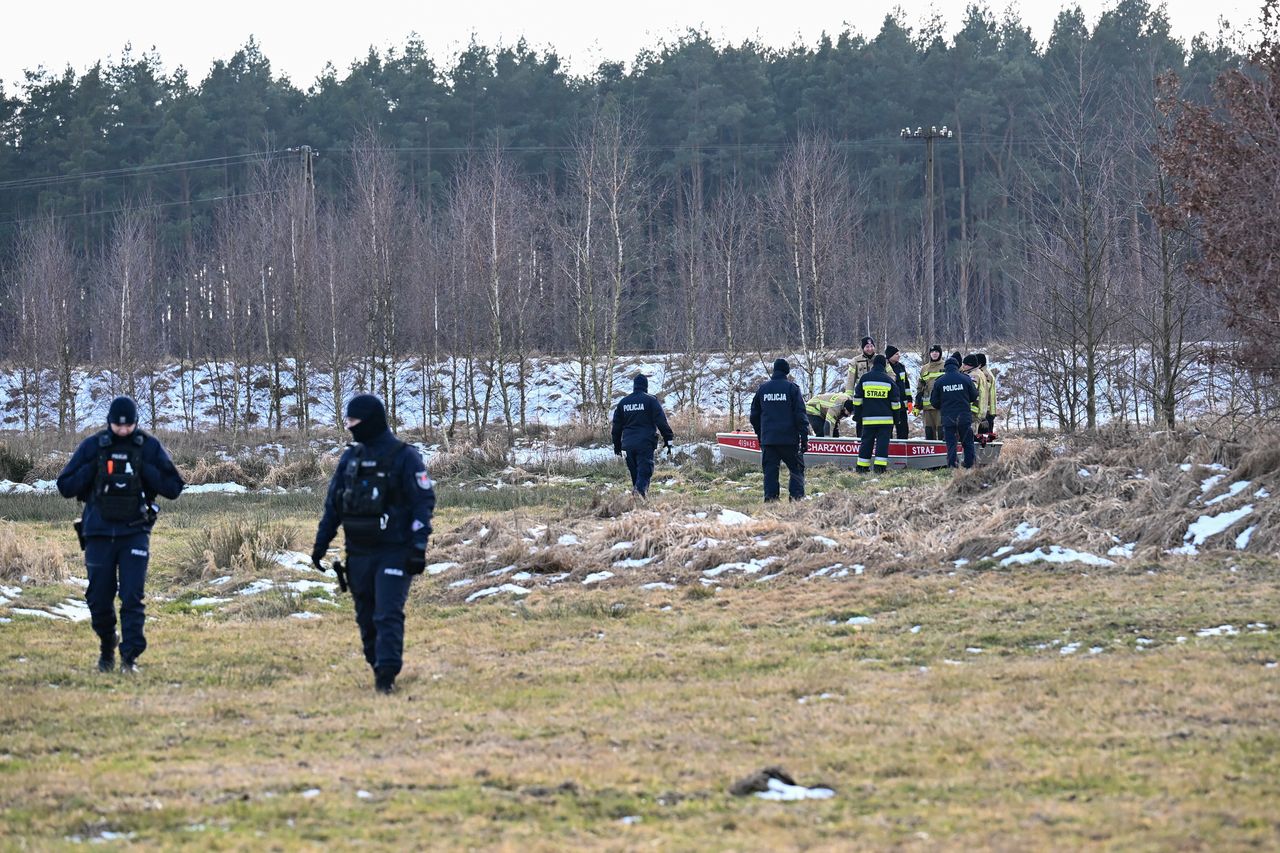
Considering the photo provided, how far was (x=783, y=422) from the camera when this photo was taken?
770 inches

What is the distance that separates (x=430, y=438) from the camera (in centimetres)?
4206

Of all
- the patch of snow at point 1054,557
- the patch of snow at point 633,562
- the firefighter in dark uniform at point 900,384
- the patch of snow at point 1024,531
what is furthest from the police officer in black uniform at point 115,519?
the firefighter in dark uniform at point 900,384

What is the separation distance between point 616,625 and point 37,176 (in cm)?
7021

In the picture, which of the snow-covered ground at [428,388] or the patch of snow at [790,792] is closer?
the patch of snow at [790,792]

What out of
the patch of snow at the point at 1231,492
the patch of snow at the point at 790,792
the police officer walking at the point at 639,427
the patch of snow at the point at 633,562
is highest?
the police officer walking at the point at 639,427

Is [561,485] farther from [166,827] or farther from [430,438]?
[166,827]

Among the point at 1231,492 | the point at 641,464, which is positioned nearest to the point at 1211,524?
the point at 1231,492

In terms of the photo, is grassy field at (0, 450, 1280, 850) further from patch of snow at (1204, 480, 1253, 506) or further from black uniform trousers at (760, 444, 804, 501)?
black uniform trousers at (760, 444, 804, 501)

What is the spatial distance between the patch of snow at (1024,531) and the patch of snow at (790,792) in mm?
8446

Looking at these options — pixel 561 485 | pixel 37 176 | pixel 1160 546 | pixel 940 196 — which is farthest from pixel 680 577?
pixel 37 176

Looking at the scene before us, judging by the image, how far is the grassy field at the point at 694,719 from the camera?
560 centimetres

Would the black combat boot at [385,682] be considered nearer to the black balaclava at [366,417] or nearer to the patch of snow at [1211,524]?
the black balaclava at [366,417]

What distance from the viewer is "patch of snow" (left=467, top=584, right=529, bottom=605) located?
1388 cm

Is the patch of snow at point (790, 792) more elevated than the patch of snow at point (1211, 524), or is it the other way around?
the patch of snow at point (1211, 524)
